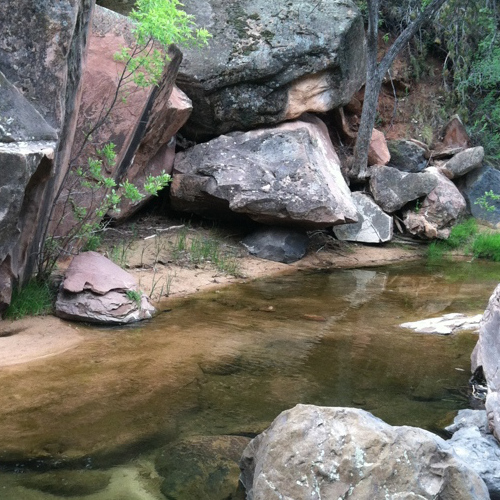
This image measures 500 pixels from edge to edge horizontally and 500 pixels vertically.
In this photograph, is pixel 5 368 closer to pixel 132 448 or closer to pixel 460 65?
pixel 132 448

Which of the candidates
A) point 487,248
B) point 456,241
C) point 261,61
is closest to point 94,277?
point 261,61

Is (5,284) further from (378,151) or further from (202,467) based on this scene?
(378,151)

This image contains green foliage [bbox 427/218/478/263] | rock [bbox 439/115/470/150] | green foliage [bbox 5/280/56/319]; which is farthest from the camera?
rock [bbox 439/115/470/150]

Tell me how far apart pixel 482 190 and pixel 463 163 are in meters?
0.54

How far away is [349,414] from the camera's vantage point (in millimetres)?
3021

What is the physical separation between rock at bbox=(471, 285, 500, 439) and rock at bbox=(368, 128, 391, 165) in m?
6.91

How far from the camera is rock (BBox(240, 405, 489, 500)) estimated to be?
2.79 m

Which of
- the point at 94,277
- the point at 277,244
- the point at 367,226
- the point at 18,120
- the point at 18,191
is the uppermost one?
the point at 18,120

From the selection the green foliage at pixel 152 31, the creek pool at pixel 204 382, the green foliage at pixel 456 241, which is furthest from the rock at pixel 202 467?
the green foliage at pixel 456 241

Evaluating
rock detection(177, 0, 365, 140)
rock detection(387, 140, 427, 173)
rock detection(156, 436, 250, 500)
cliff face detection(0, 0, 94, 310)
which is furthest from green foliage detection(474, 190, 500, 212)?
rock detection(156, 436, 250, 500)

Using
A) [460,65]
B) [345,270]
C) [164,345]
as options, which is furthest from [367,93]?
[164,345]

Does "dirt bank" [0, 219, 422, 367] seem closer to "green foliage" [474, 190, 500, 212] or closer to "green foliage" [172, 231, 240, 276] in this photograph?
"green foliage" [172, 231, 240, 276]

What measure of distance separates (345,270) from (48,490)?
238 inches

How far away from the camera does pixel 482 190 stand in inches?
455
